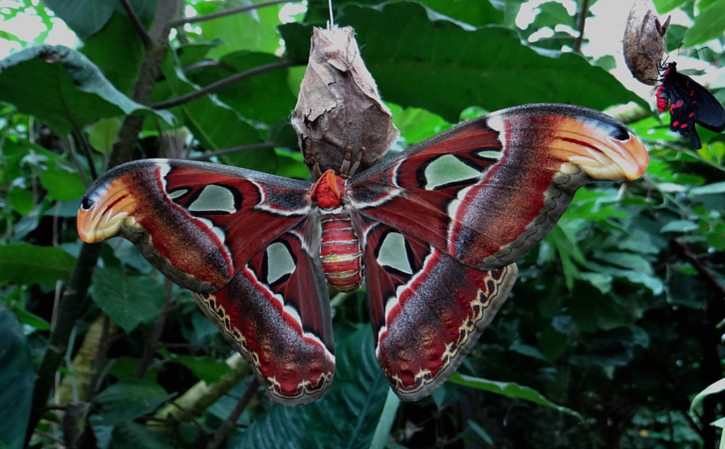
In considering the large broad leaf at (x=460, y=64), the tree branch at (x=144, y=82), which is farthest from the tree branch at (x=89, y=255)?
the large broad leaf at (x=460, y=64)

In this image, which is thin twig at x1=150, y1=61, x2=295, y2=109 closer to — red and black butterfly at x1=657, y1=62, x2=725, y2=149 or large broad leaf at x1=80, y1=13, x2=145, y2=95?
large broad leaf at x1=80, y1=13, x2=145, y2=95

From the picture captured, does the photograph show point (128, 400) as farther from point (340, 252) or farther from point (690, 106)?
point (690, 106)

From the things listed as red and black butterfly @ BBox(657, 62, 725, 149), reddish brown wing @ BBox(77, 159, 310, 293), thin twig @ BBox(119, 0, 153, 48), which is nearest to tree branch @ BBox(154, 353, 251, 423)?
thin twig @ BBox(119, 0, 153, 48)

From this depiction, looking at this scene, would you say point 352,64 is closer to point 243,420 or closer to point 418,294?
point 418,294

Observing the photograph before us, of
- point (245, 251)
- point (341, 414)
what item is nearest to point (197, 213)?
point (245, 251)

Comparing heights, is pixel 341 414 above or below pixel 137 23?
below

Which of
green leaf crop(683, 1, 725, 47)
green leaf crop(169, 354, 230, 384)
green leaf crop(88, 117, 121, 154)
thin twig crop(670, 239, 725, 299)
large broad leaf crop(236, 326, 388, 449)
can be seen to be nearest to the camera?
green leaf crop(683, 1, 725, 47)

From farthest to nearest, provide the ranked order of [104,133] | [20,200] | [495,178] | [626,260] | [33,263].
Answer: [20,200] → [626,260] → [104,133] → [33,263] → [495,178]

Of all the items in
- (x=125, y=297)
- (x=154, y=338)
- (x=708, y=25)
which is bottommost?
(x=154, y=338)
